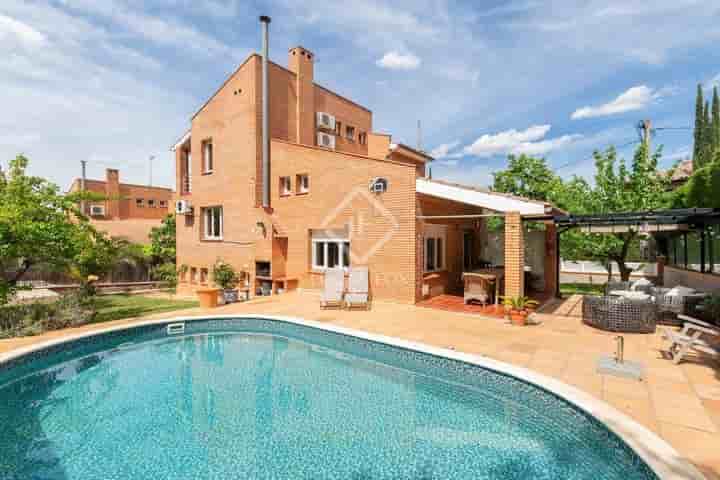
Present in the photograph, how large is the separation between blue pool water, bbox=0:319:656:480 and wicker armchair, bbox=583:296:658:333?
5221mm

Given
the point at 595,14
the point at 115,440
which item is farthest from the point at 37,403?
the point at 595,14

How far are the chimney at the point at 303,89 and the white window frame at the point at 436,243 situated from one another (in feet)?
32.2

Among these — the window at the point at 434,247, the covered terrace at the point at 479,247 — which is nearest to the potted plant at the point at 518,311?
the covered terrace at the point at 479,247

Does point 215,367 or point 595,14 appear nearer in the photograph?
point 215,367

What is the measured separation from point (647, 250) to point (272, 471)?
3114cm

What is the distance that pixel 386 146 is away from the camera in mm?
22953

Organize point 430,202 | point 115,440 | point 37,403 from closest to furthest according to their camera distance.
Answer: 1. point 115,440
2. point 37,403
3. point 430,202

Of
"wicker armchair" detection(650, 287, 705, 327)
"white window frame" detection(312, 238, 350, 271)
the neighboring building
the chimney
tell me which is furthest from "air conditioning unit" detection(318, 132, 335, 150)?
the neighboring building

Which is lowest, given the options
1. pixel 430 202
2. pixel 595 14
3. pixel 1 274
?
pixel 1 274

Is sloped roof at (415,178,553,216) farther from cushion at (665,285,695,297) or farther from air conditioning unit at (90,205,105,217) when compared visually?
air conditioning unit at (90,205,105,217)

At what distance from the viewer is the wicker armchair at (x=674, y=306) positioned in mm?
10578

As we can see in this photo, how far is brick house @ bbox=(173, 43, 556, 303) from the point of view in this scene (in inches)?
552

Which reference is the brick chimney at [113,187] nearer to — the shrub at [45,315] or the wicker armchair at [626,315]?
the shrub at [45,315]

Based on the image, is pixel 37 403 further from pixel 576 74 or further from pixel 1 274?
pixel 576 74
